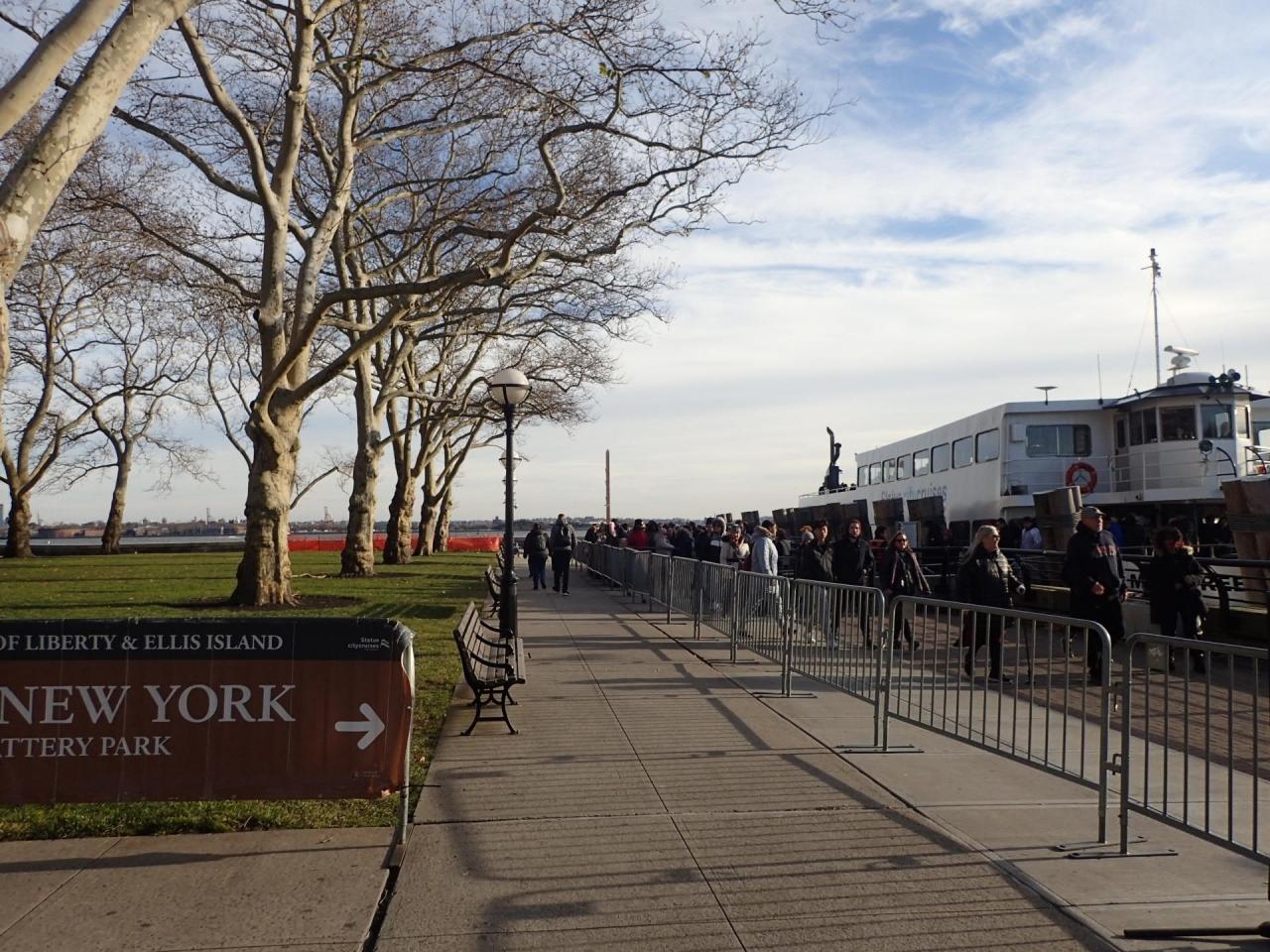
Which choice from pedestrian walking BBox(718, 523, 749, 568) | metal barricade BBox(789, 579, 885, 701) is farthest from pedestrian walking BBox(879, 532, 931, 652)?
metal barricade BBox(789, 579, 885, 701)

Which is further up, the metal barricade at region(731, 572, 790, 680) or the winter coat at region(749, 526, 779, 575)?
the winter coat at region(749, 526, 779, 575)

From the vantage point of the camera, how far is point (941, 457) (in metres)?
32.7

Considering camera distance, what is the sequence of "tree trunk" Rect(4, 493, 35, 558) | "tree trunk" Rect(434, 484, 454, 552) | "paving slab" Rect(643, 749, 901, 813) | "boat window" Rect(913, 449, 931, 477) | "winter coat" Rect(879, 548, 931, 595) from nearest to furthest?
"paving slab" Rect(643, 749, 901, 813) → "winter coat" Rect(879, 548, 931, 595) → "boat window" Rect(913, 449, 931, 477) → "tree trunk" Rect(4, 493, 35, 558) → "tree trunk" Rect(434, 484, 454, 552)

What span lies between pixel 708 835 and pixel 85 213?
1668 centimetres

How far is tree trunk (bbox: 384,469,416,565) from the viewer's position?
36656 mm

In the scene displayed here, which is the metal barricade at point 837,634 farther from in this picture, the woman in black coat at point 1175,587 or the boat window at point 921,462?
the boat window at point 921,462

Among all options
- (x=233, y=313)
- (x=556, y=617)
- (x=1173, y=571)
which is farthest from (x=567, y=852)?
(x=233, y=313)

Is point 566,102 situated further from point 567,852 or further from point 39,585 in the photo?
point 39,585

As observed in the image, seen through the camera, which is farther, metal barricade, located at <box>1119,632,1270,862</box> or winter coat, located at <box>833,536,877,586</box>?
winter coat, located at <box>833,536,877,586</box>

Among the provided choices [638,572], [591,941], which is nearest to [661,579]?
[638,572]

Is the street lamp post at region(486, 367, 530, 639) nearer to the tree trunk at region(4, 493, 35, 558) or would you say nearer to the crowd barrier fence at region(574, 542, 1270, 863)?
the crowd barrier fence at region(574, 542, 1270, 863)

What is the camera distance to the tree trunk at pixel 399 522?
36656mm

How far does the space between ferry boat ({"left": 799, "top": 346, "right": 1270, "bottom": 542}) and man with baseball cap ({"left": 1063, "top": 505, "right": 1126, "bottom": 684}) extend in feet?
42.8

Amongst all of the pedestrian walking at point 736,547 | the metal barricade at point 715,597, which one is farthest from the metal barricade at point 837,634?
the pedestrian walking at point 736,547
